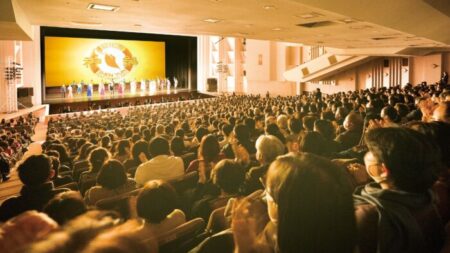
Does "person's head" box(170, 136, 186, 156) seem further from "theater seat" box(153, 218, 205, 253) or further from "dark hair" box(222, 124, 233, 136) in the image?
"theater seat" box(153, 218, 205, 253)

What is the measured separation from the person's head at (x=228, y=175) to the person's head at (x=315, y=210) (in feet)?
5.21

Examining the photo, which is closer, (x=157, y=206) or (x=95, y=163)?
(x=157, y=206)

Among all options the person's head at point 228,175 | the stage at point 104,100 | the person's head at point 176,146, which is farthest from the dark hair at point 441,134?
the stage at point 104,100

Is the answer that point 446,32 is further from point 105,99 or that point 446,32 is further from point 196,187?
point 105,99

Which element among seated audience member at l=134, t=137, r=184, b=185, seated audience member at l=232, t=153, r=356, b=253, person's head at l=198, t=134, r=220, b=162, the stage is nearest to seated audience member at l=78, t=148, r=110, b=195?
seated audience member at l=134, t=137, r=184, b=185

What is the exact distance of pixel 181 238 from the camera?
230 centimetres

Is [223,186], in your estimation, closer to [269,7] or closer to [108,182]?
[108,182]

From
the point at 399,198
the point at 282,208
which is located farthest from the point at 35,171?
the point at 399,198

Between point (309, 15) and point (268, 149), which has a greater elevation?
point (309, 15)

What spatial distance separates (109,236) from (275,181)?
24.7 inches

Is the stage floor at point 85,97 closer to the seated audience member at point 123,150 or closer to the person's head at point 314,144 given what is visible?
the seated audience member at point 123,150

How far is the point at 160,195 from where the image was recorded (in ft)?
7.60

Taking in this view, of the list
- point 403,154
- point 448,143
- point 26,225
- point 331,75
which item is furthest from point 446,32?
point 331,75

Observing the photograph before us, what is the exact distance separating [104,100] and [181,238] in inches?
896
